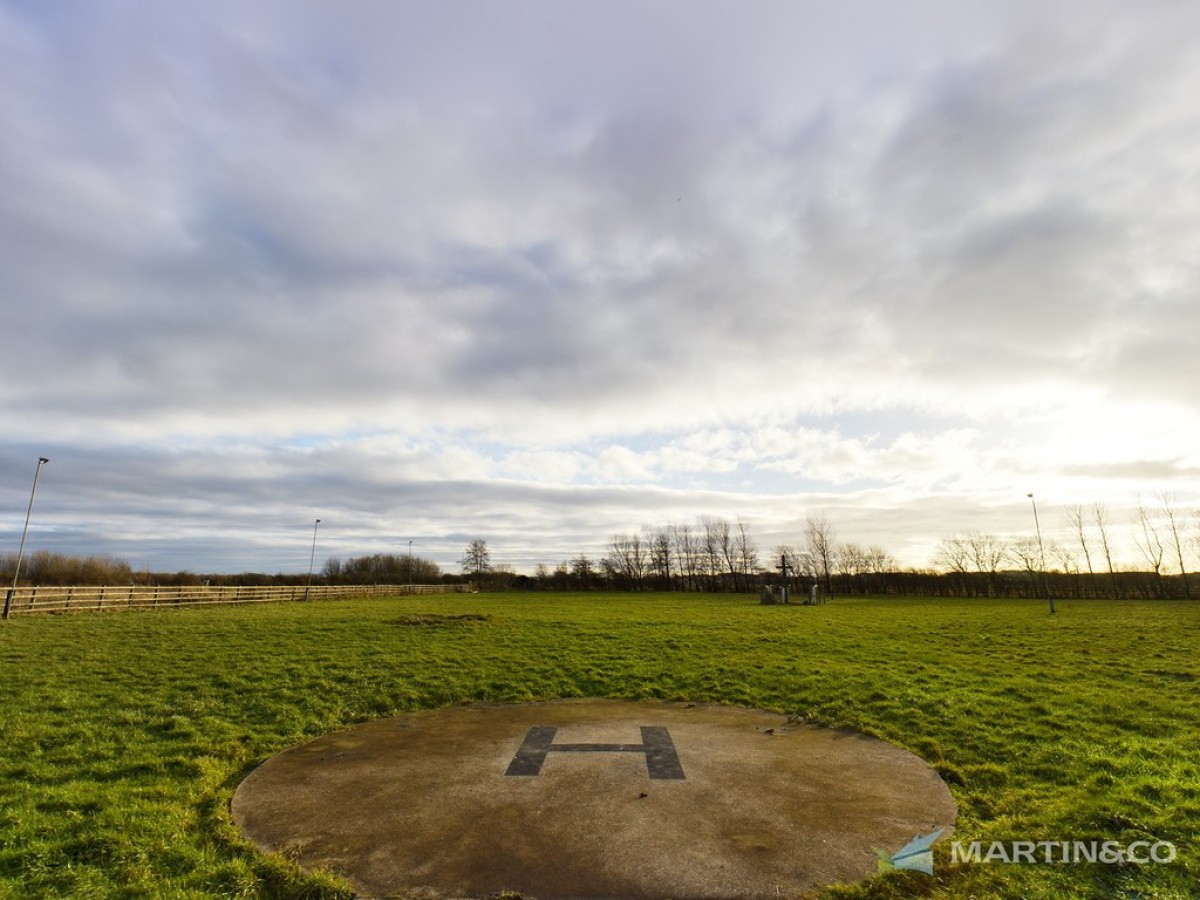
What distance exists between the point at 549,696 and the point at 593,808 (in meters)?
6.15

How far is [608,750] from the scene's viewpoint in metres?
8.53

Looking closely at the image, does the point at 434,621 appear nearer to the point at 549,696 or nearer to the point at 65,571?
the point at 549,696

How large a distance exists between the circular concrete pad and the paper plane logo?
12 centimetres

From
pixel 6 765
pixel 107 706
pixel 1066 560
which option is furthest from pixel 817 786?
pixel 1066 560

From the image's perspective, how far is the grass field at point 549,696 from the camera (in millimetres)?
5133

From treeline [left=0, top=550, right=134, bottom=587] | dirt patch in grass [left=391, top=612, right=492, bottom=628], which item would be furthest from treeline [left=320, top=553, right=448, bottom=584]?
dirt patch in grass [left=391, top=612, right=492, bottom=628]

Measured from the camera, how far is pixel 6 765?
24.9ft

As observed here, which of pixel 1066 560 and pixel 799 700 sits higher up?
pixel 1066 560

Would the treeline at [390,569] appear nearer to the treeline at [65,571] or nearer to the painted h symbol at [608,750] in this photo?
the treeline at [65,571]

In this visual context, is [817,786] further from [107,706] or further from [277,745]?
[107,706]

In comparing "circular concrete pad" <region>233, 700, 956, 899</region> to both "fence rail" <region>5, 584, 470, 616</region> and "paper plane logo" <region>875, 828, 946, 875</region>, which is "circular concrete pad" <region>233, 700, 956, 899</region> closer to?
"paper plane logo" <region>875, 828, 946, 875</region>

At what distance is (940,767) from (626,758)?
4.10m

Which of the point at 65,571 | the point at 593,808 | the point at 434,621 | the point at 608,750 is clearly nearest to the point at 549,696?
the point at 608,750

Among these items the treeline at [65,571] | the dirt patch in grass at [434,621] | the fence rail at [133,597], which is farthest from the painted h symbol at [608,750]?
the treeline at [65,571]
